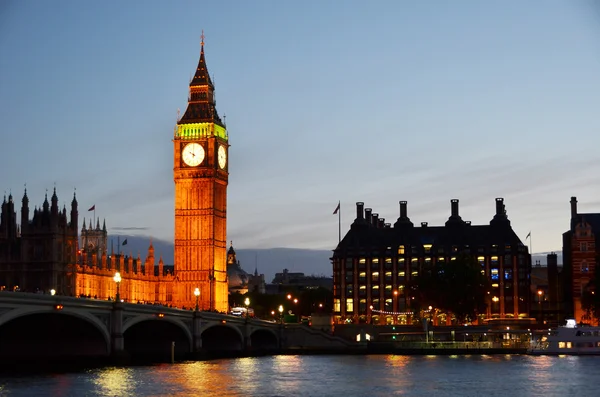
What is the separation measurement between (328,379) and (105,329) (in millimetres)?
15838

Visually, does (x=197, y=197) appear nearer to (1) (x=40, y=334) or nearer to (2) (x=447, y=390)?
(1) (x=40, y=334)

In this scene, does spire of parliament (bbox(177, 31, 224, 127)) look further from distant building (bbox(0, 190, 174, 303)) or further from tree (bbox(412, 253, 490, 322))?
tree (bbox(412, 253, 490, 322))

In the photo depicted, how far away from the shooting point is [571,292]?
164750 mm

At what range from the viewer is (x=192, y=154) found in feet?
535

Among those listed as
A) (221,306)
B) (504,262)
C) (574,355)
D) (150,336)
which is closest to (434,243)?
(504,262)

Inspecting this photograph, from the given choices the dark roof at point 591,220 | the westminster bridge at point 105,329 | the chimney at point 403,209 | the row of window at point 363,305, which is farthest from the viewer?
the chimney at point 403,209

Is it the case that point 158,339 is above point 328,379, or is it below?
above

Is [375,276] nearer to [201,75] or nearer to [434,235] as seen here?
[434,235]

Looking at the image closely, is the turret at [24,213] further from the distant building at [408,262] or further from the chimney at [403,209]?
the chimney at [403,209]

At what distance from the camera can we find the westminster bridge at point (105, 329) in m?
74.8

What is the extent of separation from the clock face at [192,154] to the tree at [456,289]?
112 feet

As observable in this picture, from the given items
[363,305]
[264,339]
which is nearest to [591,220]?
[363,305]

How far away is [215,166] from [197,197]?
4770mm

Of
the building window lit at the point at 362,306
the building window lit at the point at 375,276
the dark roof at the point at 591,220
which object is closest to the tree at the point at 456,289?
the dark roof at the point at 591,220
